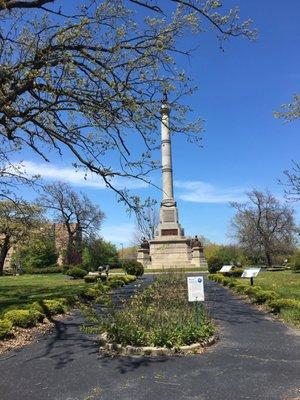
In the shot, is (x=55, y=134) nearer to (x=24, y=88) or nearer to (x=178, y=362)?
(x=24, y=88)

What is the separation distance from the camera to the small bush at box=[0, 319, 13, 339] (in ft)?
36.7

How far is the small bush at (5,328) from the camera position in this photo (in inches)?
440

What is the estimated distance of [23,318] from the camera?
496 inches

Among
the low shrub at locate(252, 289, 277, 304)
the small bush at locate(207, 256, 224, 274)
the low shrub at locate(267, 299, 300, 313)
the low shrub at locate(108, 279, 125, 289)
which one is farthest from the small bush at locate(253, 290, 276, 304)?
the small bush at locate(207, 256, 224, 274)

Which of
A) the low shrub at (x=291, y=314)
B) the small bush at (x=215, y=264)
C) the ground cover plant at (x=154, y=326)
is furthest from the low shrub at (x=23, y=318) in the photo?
the small bush at (x=215, y=264)

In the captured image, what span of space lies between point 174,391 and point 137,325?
298cm

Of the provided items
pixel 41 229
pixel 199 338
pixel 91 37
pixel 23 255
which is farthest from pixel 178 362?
pixel 23 255

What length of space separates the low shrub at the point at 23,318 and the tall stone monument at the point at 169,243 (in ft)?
124

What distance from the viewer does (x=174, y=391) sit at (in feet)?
22.8

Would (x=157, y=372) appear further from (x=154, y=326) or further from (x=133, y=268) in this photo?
(x=133, y=268)

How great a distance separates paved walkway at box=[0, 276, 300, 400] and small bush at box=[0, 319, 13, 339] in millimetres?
815

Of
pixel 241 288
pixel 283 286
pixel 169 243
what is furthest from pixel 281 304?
pixel 169 243

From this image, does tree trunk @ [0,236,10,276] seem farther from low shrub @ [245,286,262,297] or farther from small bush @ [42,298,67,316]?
small bush @ [42,298,67,316]

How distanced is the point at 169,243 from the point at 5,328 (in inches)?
1632
